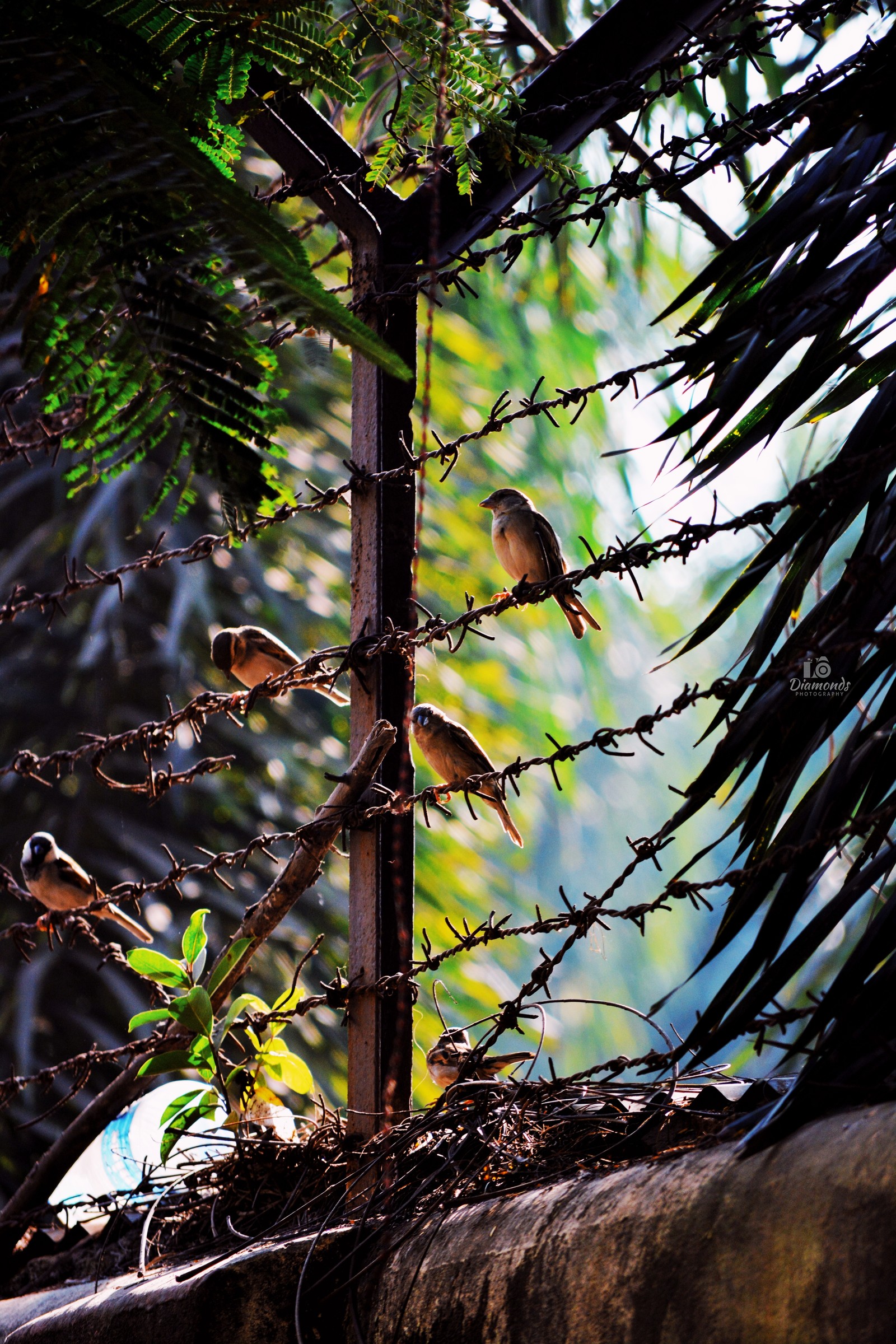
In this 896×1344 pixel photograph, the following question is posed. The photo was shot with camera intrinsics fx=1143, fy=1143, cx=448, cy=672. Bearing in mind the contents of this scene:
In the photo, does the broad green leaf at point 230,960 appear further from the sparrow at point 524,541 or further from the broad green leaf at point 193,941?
the sparrow at point 524,541

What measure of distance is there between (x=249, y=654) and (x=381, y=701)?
1.41 m

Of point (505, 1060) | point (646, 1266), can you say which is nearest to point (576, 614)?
point (505, 1060)

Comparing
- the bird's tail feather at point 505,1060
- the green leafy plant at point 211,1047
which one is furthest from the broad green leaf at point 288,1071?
the bird's tail feather at point 505,1060

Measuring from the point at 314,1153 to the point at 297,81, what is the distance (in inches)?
61.5

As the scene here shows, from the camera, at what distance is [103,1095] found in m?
2.27

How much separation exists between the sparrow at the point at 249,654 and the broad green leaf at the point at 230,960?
1.23 meters

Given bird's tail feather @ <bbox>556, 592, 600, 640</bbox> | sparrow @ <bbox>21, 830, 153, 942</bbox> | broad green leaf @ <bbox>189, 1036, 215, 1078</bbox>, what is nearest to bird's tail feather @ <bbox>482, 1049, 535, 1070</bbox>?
broad green leaf @ <bbox>189, 1036, 215, 1078</bbox>

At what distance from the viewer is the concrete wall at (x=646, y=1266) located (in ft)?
2.96

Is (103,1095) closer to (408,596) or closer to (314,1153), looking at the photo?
(314,1153)

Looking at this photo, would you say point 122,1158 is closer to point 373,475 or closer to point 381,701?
point 381,701

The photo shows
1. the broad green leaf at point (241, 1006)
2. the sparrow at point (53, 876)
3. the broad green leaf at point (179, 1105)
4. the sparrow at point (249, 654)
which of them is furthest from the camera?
the sparrow at point (53, 876)

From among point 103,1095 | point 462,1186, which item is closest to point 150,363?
point 462,1186

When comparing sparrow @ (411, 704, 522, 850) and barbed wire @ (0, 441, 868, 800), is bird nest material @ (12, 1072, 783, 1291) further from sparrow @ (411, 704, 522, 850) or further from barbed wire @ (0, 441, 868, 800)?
sparrow @ (411, 704, 522, 850)

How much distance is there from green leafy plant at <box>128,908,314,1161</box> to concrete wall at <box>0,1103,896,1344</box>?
0.42m
